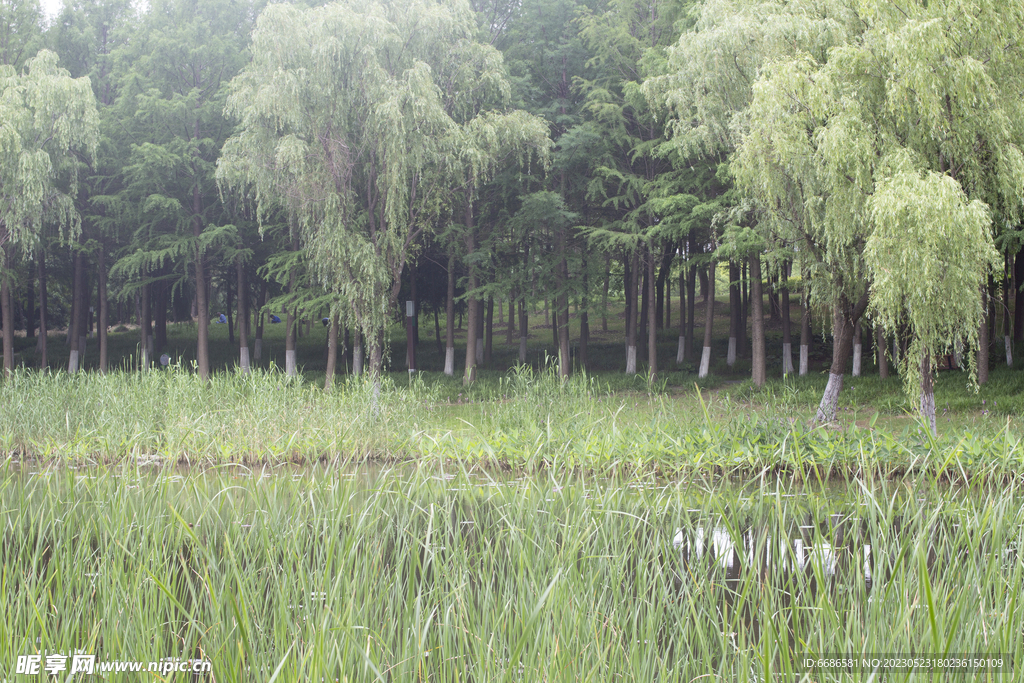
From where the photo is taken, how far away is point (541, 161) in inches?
681

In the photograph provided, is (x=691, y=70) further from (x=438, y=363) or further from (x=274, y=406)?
(x=438, y=363)

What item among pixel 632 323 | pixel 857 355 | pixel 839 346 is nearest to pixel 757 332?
pixel 857 355

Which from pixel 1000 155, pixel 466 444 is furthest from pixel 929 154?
pixel 466 444

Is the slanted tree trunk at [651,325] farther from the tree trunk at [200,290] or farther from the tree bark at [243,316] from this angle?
the tree trunk at [200,290]

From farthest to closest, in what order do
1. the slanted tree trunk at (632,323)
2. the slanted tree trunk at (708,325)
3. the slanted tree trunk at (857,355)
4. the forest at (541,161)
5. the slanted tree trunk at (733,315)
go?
the slanted tree trunk at (733,315), the slanted tree trunk at (632,323), the slanted tree trunk at (708,325), the slanted tree trunk at (857,355), the forest at (541,161)

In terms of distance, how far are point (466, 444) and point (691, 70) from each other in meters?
10.4

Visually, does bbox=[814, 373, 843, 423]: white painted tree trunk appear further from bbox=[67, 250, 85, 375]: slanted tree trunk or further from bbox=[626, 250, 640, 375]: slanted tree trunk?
bbox=[67, 250, 85, 375]: slanted tree trunk

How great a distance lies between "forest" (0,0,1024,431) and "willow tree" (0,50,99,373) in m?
0.07

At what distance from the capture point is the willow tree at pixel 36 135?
52.9ft

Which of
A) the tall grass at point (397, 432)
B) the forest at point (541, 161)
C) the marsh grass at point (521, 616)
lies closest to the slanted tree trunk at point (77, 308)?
the forest at point (541, 161)

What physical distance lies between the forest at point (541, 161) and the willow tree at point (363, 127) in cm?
6

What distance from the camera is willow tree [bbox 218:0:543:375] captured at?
14219 millimetres

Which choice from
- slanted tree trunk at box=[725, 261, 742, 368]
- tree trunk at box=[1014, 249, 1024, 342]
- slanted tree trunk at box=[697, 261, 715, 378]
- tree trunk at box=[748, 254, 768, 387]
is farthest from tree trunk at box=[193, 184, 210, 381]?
tree trunk at box=[1014, 249, 1024, 342]

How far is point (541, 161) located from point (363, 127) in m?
4.78
